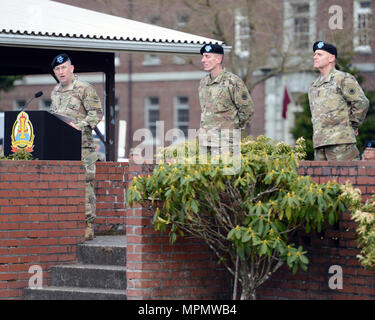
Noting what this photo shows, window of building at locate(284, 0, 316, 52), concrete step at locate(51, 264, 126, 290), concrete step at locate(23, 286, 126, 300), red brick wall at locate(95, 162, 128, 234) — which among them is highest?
window of building at locate(284, 0, 316, 52)

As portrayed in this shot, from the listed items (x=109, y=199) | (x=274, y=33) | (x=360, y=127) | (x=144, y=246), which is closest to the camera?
(x=144, y=246)

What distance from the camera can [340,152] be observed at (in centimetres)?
922

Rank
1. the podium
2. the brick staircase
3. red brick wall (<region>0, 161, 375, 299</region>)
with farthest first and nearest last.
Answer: the podium < the brick staircase < red brick wall (<region>0, 161, 375, 299</region>)

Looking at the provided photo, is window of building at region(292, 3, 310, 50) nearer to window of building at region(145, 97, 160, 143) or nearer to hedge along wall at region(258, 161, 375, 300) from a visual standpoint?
window of building at region(145, 97, 160, 143)

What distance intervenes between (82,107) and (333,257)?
149 inches

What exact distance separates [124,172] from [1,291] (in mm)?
2519

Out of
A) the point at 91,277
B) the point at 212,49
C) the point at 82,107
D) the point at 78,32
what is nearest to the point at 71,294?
the point at 91,277

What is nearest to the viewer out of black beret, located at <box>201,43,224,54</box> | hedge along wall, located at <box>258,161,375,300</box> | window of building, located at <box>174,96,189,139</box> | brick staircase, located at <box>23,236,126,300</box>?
hedge along wall, located at <box>258,161,375,300</box>

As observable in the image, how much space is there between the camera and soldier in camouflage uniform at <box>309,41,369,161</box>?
921 cm

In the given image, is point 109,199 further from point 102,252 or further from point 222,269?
point 222,269

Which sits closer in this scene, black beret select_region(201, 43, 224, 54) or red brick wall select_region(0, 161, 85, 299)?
red brick wall select_region(0, 161, 85, 299)

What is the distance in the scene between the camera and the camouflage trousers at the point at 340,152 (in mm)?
9227

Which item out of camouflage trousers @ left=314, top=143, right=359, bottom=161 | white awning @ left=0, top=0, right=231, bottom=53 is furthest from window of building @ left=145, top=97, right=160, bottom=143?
camouflage trousers @ left=314, top=143, right=359, bottom=161

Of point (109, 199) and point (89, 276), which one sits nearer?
point (89, 276)
